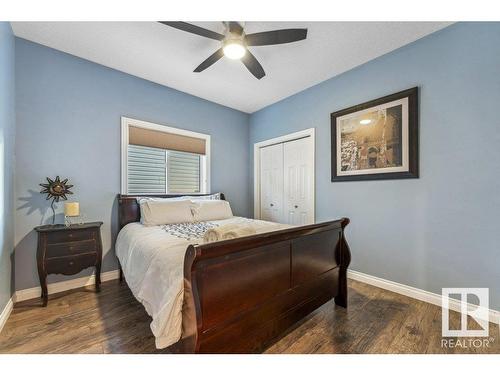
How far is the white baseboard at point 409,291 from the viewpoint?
6.73ft

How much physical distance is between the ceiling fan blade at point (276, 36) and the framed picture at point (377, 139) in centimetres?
141

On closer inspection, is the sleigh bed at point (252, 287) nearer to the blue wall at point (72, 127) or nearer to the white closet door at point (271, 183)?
the white closet door at point (271, 183)

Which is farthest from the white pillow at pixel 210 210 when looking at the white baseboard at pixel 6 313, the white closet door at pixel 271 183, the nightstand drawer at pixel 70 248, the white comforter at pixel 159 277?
the white baseboard at pixel 6 313

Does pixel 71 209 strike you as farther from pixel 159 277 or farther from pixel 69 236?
pixel 159 277

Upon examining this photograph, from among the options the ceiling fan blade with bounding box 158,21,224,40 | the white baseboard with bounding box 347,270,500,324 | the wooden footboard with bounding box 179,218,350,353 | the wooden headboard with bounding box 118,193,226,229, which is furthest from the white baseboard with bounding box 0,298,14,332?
the white baseboard with bounding box 347,270,500,324

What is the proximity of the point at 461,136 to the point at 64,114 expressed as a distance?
437 centimetres

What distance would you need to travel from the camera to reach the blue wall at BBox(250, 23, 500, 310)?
1981mm

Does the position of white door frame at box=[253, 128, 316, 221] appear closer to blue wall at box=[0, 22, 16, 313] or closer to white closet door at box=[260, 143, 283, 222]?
white closet door at box=[260, 143, 283, 222]

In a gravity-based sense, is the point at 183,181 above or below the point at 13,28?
below

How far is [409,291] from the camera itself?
2441 millimetres

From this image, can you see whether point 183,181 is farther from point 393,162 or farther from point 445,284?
point 445,284

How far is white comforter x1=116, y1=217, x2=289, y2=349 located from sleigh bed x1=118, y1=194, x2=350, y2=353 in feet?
0.24
